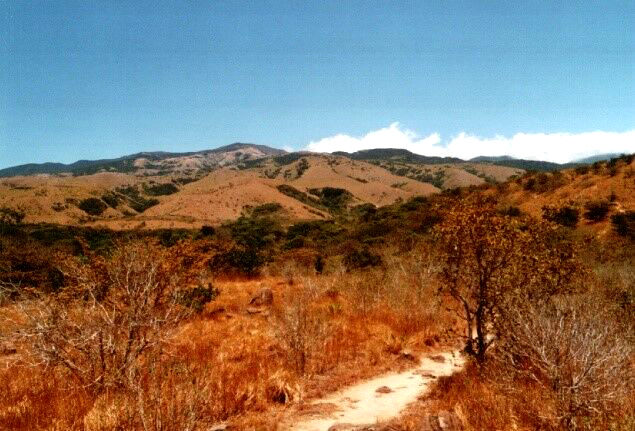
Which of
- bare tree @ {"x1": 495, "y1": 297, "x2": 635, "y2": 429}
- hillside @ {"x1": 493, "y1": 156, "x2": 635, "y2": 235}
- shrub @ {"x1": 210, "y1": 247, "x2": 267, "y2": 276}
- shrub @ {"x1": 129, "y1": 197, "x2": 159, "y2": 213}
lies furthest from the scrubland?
shrub @ {"x1": 129, "y1": 197, "x2": 159, "y2": 213}

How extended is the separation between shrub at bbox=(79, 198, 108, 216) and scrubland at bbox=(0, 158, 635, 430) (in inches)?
5483

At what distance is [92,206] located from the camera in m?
146

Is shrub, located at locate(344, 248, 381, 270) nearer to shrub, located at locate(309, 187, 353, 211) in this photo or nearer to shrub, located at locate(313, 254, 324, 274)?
shrub, located at locate(313, 254, 324, 274)

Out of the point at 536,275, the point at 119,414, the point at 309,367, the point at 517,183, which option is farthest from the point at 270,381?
the point at 517,183

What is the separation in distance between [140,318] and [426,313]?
979 cm

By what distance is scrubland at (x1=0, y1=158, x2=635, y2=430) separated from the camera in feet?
19.3

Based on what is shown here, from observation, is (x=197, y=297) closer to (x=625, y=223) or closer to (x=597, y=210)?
(x=625, y=223)

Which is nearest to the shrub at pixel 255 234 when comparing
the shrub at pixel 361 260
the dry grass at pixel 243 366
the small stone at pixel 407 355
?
the shrub at pixel 361 260

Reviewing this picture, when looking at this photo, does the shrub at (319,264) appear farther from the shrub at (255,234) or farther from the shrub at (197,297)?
the shrub at (197,297)

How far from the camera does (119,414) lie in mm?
5254

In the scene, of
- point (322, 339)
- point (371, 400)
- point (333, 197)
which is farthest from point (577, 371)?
point (333, 197)

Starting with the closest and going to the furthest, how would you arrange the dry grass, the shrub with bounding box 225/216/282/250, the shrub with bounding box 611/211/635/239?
1. the dry grass
2. the shrub with bounding box 611/211/635/239
3. the shrub with bounding box 225/216/282/250

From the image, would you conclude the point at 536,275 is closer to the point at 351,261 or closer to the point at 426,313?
the point at 426,313

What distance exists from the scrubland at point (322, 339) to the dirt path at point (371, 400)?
319 millimetres
